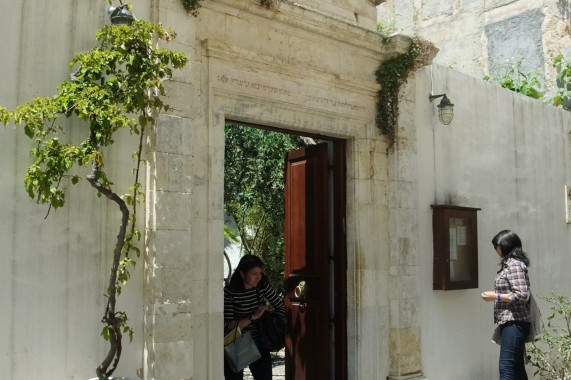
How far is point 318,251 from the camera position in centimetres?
566

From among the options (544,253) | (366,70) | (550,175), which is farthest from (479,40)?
(366,70)

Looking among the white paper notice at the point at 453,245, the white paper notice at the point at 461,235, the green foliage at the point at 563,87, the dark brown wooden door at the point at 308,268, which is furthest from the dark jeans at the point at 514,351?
the green foliage at the point at 563,87

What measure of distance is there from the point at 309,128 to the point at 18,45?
2381 mm

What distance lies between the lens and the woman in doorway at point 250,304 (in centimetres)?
524

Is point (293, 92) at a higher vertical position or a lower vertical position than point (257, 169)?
higher

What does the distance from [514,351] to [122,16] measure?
4.18 meters

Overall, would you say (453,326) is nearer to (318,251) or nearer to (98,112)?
(318,251)

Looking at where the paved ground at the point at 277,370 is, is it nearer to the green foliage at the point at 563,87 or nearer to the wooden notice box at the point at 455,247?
the wooden notice box at the point at 455,247

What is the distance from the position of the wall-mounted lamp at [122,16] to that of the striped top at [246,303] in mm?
2521

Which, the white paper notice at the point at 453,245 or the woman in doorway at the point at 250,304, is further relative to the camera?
the white paper notice at the point at 453,245

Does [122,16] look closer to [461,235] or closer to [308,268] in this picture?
[308,268]

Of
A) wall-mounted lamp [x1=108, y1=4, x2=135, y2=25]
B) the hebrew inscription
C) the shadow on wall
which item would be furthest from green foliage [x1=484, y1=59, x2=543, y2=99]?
wall-mounted lamp [x1=108, y1=4, x2=135, y2=25]

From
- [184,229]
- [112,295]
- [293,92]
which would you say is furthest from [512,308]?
[112,295]

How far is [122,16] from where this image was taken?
379cm
